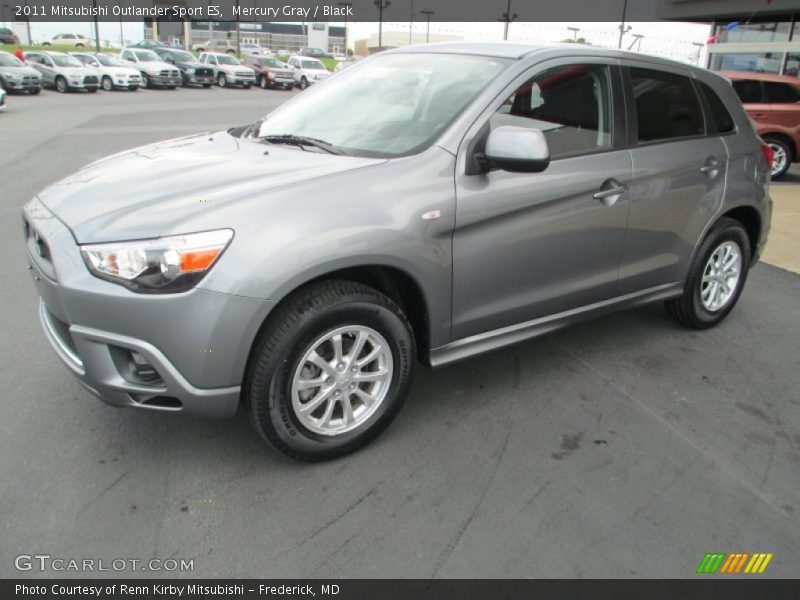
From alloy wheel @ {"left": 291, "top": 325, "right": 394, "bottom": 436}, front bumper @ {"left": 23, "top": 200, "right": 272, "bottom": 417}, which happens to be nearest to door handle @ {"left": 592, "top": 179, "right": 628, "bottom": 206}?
alloy wheel @ {"left": 291, "top": 325, "right": 394, "bottom": 436}

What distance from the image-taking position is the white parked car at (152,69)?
31.2m

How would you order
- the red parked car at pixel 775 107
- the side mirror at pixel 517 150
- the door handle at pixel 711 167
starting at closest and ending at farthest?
the side mirror at pixel 517 150, the door handle at pixel 711 167, the red parked car at pixel 775 107

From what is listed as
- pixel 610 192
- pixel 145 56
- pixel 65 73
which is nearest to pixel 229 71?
pixel 145 56

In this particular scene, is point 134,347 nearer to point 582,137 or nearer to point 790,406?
point 582,137

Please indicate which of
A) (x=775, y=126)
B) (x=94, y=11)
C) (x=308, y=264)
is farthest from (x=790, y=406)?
(x=94, y=11)

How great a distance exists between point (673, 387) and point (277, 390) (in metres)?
2.36

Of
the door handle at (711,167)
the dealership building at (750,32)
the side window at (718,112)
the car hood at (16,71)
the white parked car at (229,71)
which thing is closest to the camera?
the door handle at (711,167)

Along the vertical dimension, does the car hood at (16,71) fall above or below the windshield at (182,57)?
below

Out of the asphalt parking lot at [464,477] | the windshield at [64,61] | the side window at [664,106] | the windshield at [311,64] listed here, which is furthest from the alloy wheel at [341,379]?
the windshield at [311,64]

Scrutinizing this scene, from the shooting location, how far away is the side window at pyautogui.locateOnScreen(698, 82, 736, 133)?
4359 millimetres

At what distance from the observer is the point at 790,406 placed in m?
3.72

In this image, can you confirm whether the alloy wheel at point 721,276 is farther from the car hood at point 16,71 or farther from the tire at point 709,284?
the car hood at point 16,71

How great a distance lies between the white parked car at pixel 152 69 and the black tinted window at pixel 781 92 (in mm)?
26551

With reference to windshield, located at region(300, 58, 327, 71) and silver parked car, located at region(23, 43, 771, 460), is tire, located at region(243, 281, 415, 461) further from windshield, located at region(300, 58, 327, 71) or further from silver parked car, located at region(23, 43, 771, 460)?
windshield, located at region(300, 58, 327, 71)
